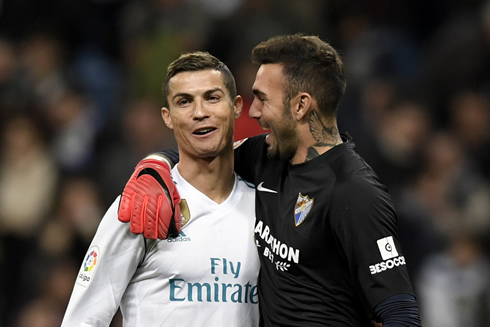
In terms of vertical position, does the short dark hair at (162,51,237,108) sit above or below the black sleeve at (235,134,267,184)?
above

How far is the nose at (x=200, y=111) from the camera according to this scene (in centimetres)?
343

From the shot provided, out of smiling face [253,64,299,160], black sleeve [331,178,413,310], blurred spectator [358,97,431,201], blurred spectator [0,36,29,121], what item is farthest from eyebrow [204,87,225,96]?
blurred spectator [0,36,29,121]

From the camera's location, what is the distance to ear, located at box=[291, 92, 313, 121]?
131 inches

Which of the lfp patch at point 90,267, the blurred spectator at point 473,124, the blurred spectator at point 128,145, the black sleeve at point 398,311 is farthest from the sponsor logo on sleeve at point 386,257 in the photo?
the blurred spectator at point 473,124

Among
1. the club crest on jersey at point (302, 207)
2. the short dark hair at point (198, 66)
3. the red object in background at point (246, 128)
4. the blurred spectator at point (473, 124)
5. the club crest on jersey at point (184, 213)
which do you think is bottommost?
the club crest on jersey at point (302, 207)

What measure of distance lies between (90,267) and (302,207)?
105 centimetres

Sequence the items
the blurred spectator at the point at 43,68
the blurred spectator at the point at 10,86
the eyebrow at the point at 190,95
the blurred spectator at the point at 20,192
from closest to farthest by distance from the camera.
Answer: the eyebrow at the point at 190,95, the blurred spectator at the point at 20,192, the blurred spectator at the point at 10,86, the blurred spectator at the point at 43,68

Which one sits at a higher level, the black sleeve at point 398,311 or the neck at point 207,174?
the neck at point 207,174

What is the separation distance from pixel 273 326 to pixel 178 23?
16.9 feet

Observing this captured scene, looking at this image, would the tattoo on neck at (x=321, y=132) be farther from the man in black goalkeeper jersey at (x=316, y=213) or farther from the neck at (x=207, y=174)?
the neck at (x=207, y=174)

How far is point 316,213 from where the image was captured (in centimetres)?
309

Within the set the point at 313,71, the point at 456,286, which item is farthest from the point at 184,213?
the point at 456,286

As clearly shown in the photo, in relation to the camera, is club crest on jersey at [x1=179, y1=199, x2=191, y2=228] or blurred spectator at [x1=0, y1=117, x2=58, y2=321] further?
blurred spectator at [x1=0, y1=117, x2=58, y2=321]

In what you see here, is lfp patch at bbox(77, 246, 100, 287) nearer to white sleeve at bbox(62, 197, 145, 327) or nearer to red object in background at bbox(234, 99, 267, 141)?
white sleeve at bbox(62, 197, 145, 327)
